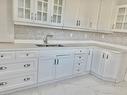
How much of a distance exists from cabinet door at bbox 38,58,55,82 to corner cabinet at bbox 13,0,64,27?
0.85 m

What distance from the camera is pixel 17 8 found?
7.21ft

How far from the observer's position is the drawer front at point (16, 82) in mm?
1986

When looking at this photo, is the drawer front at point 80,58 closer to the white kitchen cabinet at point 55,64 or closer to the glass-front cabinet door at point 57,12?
the white kitchen cabinet at point 55,64

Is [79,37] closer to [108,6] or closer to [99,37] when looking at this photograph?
[99,37]

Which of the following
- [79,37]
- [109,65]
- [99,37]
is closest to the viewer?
[109,65]

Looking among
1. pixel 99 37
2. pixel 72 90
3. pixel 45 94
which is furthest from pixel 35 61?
pixel 99 37

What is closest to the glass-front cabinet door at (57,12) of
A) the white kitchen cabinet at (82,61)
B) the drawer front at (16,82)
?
the white kitchen cabinet at (82,61)

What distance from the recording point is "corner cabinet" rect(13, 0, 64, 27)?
2.25 metres

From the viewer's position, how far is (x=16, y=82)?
2.10 meters

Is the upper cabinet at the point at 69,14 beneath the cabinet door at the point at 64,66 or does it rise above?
above

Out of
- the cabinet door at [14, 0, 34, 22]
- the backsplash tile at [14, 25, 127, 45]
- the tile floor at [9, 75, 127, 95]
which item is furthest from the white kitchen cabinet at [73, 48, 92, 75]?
the cabinet door at [14, 0, 34, 22]

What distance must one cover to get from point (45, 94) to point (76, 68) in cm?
107

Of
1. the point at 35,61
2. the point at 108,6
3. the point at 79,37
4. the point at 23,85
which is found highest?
the point at 108,6

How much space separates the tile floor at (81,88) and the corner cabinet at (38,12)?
1.40 metres
